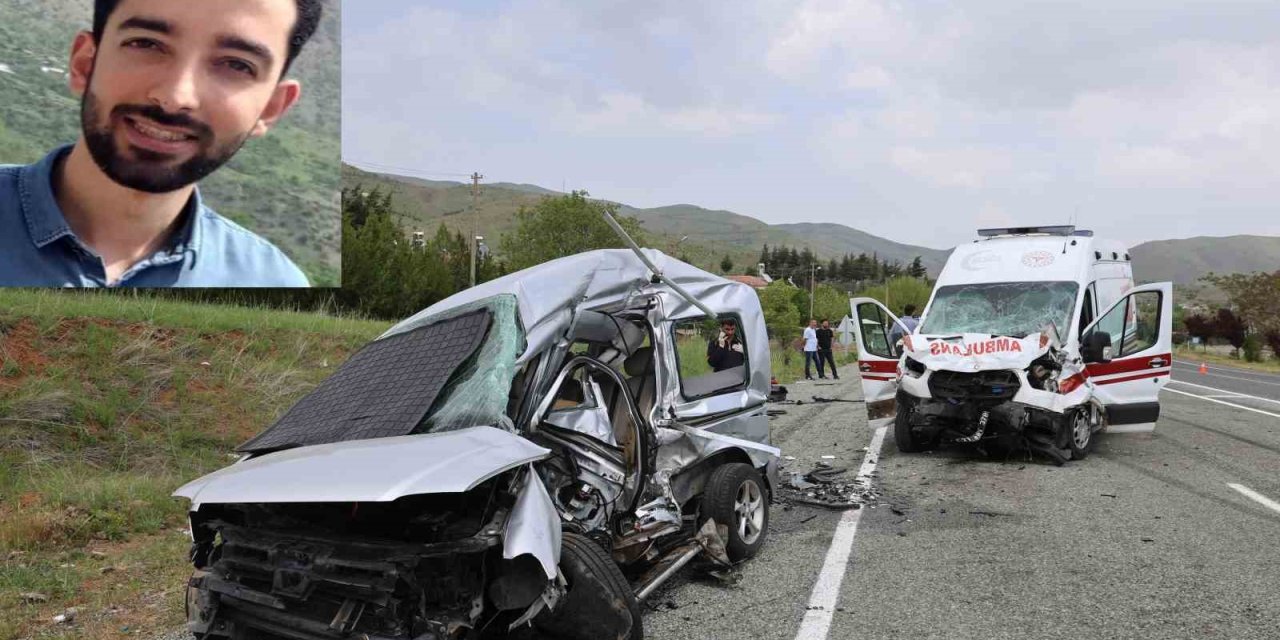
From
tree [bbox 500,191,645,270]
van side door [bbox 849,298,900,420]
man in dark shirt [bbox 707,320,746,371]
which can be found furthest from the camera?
tree [bbox 500,191,645,270]

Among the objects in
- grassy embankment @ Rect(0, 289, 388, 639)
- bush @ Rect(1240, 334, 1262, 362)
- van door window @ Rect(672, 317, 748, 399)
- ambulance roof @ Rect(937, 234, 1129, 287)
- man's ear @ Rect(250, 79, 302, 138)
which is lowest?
bush @ Rect(1240, 334, 1262, 362)

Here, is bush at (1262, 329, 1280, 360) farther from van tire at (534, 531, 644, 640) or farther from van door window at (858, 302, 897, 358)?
van tire at (534, 531, 644, 640)

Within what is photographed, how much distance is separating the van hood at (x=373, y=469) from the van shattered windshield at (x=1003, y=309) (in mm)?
7500

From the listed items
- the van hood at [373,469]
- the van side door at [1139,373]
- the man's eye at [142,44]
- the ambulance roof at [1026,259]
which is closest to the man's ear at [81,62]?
the man's eye at [142,44]

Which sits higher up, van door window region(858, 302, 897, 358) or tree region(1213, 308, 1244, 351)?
van door window region(858, 302, 897, 358)

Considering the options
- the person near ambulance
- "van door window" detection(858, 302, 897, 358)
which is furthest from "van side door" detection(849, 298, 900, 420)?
the person near ambulance

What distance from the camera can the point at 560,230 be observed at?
5309cm

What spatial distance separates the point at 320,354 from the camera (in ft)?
46.7

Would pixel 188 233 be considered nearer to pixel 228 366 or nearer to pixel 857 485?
pixel 228 366

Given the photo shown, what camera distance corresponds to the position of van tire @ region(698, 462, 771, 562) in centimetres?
547

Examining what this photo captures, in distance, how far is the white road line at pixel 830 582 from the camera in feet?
14.6

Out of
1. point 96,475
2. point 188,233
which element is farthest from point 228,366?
point 96,475

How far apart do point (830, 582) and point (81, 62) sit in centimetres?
1042

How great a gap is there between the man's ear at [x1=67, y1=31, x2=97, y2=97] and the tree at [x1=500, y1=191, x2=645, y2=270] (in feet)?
136
